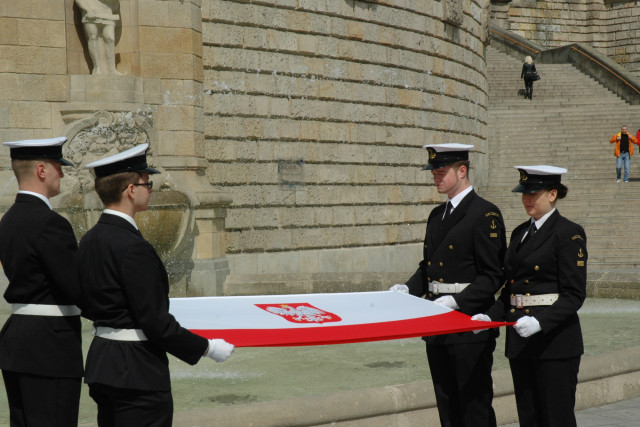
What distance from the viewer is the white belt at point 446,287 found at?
4.89 meters

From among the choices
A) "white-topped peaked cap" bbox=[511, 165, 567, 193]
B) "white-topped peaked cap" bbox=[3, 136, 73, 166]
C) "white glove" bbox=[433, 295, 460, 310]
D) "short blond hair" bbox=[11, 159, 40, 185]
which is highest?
"white-topped peaked cap" bbox=[3, 136, 73, 166]

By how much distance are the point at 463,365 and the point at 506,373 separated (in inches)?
57.4

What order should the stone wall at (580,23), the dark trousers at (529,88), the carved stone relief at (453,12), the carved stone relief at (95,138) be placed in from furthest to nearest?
the stone wall at (580,23), the dark trousers at (529,88), the carved stone relief at (453,12), the carved stone relief at (95,138)

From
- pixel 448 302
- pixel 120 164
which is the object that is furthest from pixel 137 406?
pixel 448 302

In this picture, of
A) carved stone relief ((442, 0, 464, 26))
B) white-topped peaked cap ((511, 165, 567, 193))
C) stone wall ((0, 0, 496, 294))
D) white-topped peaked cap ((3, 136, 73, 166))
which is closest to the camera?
white-topped peaked cap ((3, 136, 73, 166))

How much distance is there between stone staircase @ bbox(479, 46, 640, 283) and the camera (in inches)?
699

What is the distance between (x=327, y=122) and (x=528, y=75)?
50.7 feet

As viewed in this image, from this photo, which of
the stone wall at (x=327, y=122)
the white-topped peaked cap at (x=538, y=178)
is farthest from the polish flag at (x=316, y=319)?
the stone wall at (x=327, y=122)

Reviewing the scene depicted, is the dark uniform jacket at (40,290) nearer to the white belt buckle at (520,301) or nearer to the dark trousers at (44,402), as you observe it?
the dark trousers at (44,402)

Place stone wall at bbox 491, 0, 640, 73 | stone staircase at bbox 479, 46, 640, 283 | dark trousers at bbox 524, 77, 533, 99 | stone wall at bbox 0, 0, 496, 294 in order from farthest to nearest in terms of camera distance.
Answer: stone wall at bbox 491, 0, 640, 73, dark trousers at bbox 524, 77, 533, 99, stone staircase at bbox 479, 46, 640, 283, stone wall at bbox 0, 0, 496, 294

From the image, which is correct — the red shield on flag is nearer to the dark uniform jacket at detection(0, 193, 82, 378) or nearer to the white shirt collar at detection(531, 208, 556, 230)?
the dark uniform jacket at detection(0, 193, 82, 378)

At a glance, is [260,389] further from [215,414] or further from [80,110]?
[80,110]

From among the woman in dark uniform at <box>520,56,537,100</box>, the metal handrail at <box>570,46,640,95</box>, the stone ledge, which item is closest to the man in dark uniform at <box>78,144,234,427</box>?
the stone ledge

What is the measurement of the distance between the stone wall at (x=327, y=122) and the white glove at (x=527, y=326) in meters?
10.4
